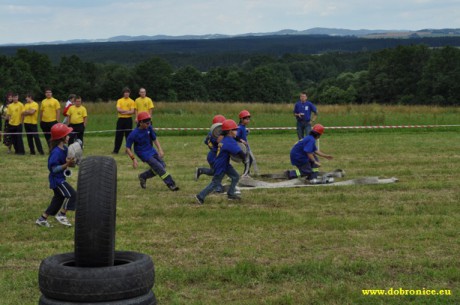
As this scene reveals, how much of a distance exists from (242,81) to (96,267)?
9358 centimetres

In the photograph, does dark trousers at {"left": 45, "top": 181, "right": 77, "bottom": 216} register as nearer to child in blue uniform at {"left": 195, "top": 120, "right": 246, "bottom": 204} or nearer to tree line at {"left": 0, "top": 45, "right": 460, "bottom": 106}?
child in blue uniform at {"left": 195, "top": 120, "right": 246, "bottom": 204}

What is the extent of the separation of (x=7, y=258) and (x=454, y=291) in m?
5.18

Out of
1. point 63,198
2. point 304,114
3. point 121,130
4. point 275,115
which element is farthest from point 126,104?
point 275,115

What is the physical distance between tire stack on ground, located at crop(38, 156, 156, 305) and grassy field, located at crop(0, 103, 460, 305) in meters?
1.34

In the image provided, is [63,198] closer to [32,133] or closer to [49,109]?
[49,109]

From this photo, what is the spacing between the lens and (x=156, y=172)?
14.3m

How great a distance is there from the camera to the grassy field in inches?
307

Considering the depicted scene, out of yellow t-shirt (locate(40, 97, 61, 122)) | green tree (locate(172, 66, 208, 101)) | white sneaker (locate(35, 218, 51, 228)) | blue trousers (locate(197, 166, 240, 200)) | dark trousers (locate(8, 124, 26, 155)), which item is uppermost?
yellow t-shirt (locate(40, 97, 61, 122))

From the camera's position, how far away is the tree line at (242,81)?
82.1 meters

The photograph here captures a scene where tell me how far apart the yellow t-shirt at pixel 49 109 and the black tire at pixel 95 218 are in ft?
51.6

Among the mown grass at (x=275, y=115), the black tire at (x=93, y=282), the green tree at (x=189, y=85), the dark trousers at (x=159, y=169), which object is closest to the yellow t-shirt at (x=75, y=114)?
the dark trousers at (x=159, y=169)

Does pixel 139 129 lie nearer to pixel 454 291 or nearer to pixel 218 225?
pixel 218 225

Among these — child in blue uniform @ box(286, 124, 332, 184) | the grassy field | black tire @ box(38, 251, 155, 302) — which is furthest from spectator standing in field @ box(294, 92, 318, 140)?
black tire @ box(38, 251, 155, 302)

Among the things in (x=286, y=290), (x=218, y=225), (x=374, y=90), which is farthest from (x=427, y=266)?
(x=374, y=90)
